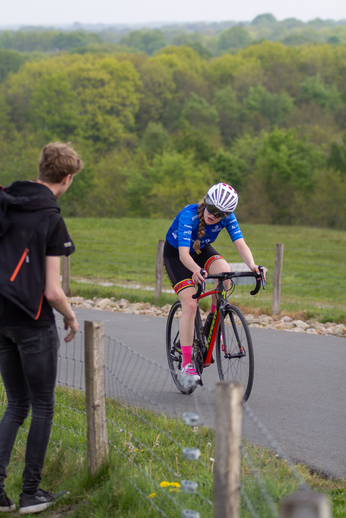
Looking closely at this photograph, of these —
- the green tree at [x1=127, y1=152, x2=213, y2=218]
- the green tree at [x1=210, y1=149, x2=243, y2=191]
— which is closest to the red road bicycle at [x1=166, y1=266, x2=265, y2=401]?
the green tree at [x1=127, y1=152, x2=213, y2=218]

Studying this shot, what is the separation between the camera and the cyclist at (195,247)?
17.2 ft

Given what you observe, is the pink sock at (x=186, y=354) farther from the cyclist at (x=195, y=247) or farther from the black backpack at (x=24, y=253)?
the black backpack at (x=24, y=253)

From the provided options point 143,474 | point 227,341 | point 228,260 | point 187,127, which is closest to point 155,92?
point 187,127

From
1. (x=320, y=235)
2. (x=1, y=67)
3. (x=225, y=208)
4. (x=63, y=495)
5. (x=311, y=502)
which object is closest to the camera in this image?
(x=311, y=502)

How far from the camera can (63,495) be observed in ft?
11.5

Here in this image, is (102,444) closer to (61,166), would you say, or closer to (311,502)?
(61,166)

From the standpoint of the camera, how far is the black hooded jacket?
308cm

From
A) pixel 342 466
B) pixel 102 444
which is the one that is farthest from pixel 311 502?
pixel 342 466

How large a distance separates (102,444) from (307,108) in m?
91.7

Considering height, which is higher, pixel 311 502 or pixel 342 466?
pixel 311 502

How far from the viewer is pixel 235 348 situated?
5441mm

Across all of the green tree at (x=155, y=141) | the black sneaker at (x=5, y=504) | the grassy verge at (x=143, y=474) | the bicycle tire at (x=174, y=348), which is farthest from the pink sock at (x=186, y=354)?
the green tree at (x=155, y=141)

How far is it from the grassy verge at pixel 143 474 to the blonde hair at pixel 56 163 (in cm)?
164

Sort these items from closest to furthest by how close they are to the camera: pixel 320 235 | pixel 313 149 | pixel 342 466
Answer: pixel 342 466 < pixel 320 235 < pixel 313 149
